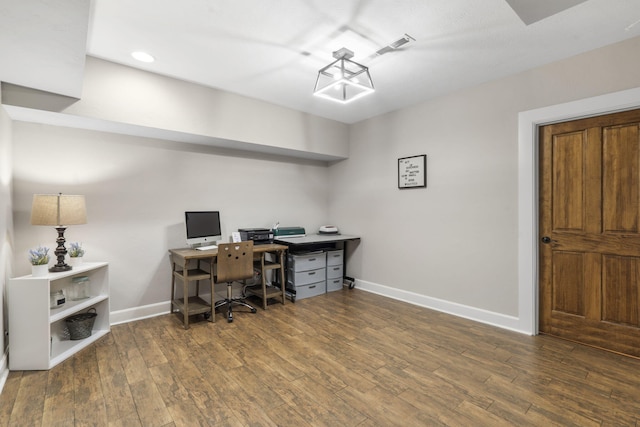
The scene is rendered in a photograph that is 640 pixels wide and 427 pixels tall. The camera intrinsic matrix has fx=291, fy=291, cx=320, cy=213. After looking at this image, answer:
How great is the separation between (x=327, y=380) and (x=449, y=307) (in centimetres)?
201

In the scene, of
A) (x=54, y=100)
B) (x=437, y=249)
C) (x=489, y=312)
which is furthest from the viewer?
(x=437, y=249)

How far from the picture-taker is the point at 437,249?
11.8ft

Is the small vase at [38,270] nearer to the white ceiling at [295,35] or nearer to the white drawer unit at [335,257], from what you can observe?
the white ceiling at [295,35]

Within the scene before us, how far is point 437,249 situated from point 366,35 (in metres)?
2.50

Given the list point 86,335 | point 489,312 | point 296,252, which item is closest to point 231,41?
point 296,252

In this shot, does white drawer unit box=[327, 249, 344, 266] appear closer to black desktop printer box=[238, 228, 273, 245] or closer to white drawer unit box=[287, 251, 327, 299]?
white drawer unit box=[287, 251, 327, 299]

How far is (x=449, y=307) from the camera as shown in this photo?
3.47m

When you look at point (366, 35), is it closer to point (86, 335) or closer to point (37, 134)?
point (37, 134)

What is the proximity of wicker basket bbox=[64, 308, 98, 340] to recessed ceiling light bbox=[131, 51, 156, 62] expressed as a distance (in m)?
2.46

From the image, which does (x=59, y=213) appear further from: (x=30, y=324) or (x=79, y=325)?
(x=79, y=325)

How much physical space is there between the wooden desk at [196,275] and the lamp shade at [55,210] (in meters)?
0.97

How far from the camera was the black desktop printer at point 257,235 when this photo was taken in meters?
3.92

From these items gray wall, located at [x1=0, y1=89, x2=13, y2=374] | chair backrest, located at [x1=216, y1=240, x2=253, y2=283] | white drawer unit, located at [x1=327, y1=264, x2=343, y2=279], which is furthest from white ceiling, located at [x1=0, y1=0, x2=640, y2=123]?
white drawer unit, located at [x1=327, y1=264, x2=343, y2=279]

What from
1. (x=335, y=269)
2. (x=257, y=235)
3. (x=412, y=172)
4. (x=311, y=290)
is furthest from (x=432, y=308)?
(x=257, y=235)
